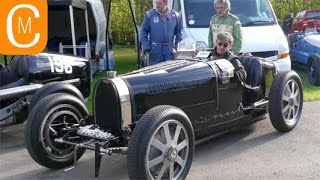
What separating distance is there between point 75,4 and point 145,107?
717 centimetres

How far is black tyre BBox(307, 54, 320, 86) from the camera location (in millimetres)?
9516

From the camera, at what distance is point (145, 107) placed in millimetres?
4883

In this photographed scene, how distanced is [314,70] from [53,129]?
20.8 ft

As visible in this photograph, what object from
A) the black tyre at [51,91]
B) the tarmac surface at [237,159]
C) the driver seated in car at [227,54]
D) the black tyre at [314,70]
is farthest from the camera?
the black tyre at [314,70]

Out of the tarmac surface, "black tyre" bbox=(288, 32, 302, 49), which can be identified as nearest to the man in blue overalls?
the tarmac surface

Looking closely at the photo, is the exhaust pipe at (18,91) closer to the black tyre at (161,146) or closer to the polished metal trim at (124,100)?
the polished metal trim at (124,100)

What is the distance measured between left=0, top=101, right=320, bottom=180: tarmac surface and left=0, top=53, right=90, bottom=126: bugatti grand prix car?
1.64 ft

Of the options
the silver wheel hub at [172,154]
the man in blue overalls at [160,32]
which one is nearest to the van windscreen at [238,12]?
the man in blue overalls at [160,32]

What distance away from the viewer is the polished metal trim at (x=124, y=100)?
15.4ft

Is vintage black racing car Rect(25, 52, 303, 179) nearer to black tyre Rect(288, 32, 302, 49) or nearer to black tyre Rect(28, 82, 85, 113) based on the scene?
black tyre Rect(28, 82, 85, 113)

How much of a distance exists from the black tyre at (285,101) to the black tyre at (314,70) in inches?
134

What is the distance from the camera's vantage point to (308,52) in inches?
419

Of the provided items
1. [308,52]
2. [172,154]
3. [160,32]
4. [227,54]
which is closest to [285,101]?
[227,54]

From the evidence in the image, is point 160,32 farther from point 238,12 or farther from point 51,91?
point 238,12
